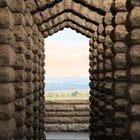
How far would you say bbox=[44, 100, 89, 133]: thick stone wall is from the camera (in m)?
18.9

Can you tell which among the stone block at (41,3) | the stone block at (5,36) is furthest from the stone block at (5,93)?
the stone block at (41,3)

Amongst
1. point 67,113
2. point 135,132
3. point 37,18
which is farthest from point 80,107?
point 135,132

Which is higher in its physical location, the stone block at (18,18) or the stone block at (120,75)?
the stone block at (18,18)

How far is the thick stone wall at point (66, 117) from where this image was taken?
18906 mm

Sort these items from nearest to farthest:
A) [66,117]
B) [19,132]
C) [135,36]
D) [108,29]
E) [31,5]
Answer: [135,36], [19,132], [108,29], [31,5], [66,117]

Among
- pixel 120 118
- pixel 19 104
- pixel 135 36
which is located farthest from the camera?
pixel 120 118

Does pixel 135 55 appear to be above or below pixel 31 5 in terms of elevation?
below

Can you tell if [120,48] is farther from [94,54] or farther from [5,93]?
[94,54]

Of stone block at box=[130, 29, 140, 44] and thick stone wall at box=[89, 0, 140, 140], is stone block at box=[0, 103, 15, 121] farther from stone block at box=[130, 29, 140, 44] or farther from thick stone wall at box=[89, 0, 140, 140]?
stone block at box=[130, 29, 140, 44]

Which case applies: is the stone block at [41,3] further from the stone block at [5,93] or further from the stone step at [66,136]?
the stone step at [66,136]

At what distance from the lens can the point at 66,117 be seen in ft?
62.3

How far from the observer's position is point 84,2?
1147 centimetres

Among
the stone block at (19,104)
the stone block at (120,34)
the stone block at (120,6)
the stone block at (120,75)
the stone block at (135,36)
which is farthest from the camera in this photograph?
the stone block at (120,6)

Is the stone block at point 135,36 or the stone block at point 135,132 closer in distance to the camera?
the stone block at point 135,132
